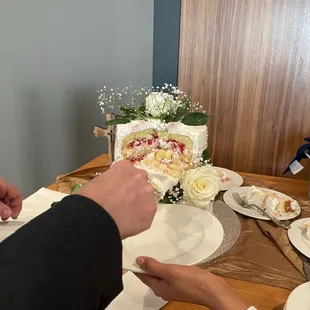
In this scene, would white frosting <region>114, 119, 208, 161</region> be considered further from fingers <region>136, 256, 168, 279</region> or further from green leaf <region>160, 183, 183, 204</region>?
fingers <region>136, 256, 168, 279</region>

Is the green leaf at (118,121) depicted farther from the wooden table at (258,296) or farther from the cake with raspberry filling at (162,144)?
the wooden table at (258,296)

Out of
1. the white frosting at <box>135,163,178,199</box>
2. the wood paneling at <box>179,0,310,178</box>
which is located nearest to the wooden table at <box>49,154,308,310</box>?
the white frosting at <box>135,163,178,199</box>

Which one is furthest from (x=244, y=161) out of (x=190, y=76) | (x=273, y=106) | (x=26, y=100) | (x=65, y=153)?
(x=26, y=100)

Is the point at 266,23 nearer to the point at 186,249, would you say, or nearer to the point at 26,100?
the point at 26,100

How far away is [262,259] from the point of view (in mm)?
923

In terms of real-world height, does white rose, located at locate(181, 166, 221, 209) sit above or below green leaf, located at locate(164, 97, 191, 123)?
below

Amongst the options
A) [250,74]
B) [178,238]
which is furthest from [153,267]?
[250,74]

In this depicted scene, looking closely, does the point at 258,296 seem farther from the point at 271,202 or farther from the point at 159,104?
the point at 159,104

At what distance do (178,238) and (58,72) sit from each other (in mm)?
1288

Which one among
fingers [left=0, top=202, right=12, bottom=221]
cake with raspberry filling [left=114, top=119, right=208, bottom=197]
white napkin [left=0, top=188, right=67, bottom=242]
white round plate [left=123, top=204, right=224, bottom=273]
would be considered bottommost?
white napkin [left=0, top=188, right=67, bottom=242]

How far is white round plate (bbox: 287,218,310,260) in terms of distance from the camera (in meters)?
0.95

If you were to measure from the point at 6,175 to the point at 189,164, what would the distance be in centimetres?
102

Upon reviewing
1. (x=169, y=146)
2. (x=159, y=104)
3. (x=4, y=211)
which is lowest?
(x=4, y=211)

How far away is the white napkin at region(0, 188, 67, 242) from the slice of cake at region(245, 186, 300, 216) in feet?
1.87
